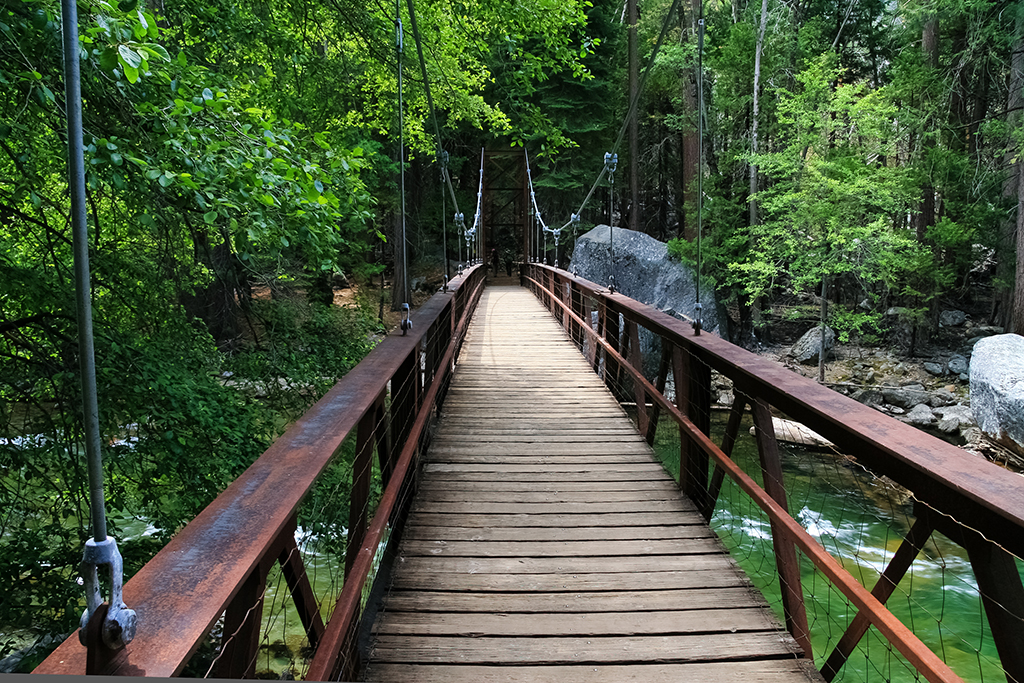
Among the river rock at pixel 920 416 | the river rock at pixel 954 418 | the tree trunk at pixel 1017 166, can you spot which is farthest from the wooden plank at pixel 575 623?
the tree trunk at pixel 1017 166

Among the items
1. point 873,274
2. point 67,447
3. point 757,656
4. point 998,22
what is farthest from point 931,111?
point 67,447

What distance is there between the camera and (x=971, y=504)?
3.82 feet

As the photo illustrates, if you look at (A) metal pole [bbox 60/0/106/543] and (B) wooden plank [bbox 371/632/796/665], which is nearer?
(A) metal pole [bbox 60/0/106/543]

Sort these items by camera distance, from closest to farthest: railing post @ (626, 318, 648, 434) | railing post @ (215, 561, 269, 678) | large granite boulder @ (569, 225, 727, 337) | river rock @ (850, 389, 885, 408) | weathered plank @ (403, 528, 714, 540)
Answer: railing post @ (215, 561, 269, 678), weathered plank @ (403, 528, 714, 540), railing post @ (626, 318, 648, 434), river rock @ (850, 389, 885, 408), large granite boulder @ (569, 225, 727, 337)

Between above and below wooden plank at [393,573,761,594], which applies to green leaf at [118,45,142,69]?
above

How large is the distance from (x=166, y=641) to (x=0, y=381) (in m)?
3.13

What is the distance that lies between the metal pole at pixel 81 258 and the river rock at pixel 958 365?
13.9m

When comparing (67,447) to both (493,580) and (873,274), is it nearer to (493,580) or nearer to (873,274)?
(493,580)

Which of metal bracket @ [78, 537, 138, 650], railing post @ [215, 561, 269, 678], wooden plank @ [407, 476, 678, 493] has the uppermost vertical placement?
metal bracket @ [78, 537, 138, 650]

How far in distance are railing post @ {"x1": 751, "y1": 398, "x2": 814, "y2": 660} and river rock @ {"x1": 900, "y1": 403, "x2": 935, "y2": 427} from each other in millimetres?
9357

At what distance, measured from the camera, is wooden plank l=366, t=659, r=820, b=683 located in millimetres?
1644

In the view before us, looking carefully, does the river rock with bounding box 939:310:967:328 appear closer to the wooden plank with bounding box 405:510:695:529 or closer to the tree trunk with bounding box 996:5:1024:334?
the tree trunk with bounding box 996:5:1024:334

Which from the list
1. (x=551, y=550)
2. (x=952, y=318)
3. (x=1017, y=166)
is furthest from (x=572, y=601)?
(x=952, y=318)

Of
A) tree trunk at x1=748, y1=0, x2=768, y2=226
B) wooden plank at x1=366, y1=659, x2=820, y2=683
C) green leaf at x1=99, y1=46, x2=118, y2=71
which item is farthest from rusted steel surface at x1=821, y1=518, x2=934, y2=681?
tree trunk at x1=748, y1=0, x2=768, y2=226
